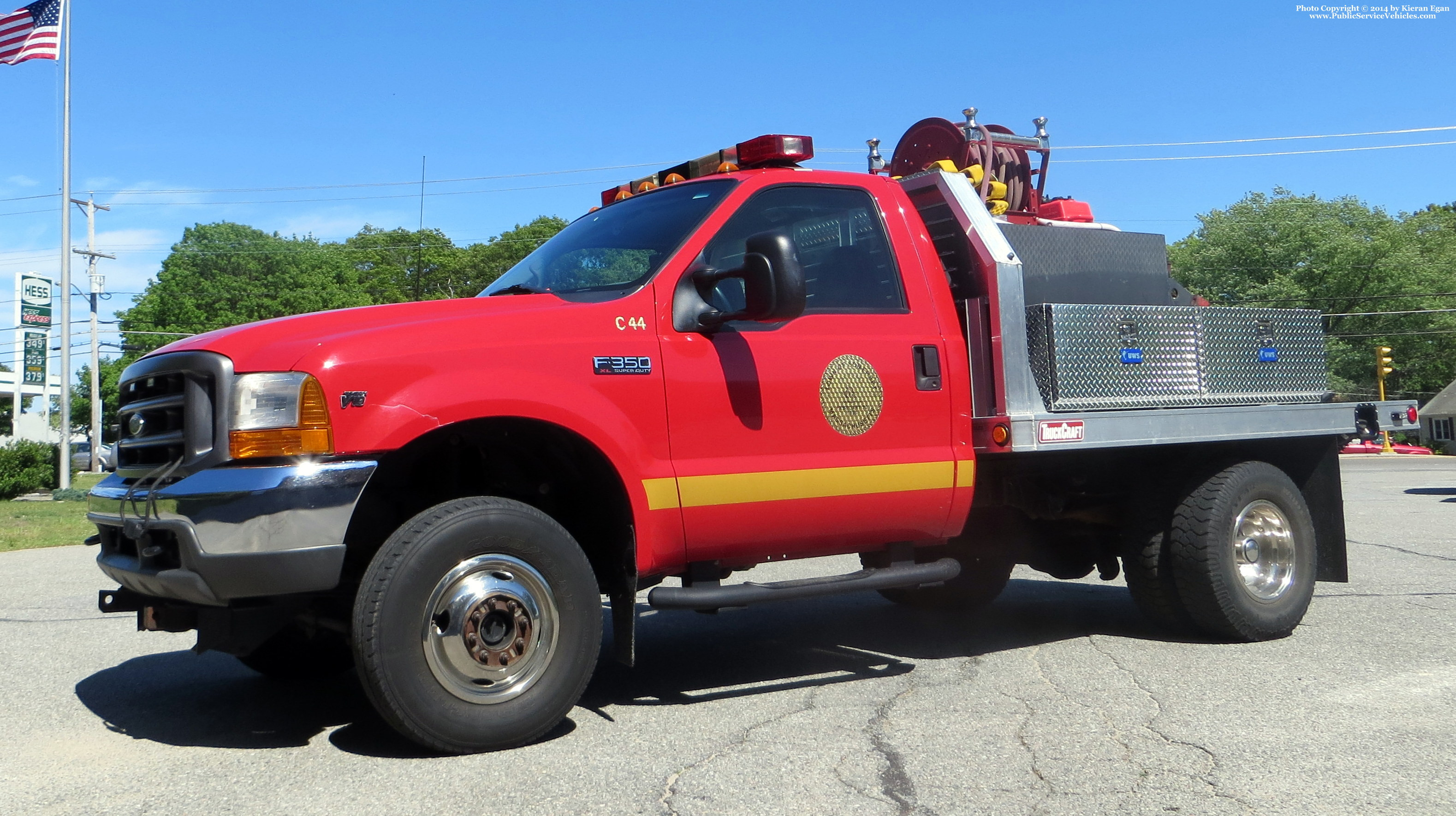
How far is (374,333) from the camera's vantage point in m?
4.18

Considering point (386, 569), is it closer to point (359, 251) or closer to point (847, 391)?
point (847, 391)

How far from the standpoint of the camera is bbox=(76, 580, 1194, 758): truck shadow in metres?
4.80

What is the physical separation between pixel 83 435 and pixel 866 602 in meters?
105

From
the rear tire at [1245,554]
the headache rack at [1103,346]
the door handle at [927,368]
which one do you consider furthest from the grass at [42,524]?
the rear tire at [1245,554]

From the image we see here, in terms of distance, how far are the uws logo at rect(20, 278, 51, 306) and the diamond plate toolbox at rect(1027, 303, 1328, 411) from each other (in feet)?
109

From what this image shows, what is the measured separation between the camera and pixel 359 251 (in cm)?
6925

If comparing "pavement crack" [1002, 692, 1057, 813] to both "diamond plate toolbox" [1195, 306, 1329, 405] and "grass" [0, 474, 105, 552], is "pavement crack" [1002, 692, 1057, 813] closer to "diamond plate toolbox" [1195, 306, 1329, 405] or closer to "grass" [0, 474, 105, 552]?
"diamond plate toolbox" [1195, 306, 1329, 405]

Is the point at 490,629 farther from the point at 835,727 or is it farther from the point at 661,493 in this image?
the point at 835,727

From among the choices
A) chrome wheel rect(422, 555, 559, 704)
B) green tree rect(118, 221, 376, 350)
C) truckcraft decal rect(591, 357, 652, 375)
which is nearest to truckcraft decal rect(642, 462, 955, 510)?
truckcraft decal rect(591, 357, 652, 375)

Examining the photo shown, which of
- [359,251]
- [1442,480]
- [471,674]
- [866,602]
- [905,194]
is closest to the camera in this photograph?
[471,674]

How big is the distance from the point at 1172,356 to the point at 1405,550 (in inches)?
225

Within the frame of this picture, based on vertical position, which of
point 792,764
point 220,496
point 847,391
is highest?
point 847,391

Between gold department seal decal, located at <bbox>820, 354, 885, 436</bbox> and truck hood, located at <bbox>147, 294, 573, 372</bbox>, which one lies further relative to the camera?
gold department seal decal, located at <bbox>820, 354, 885, 436</bbox>

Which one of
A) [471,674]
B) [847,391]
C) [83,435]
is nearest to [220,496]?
[471,674]
